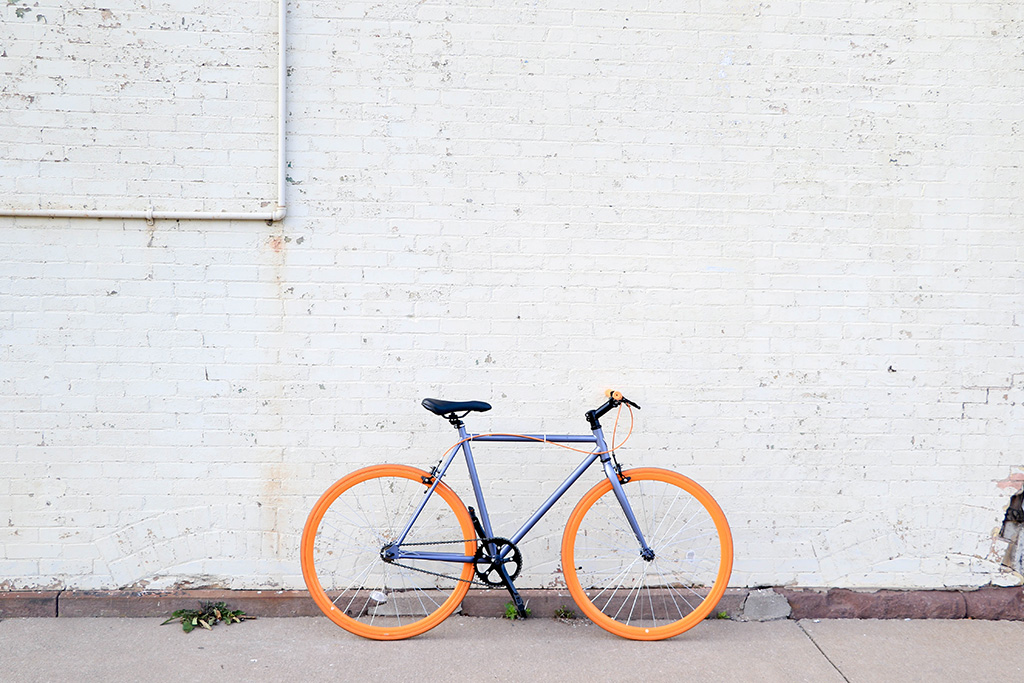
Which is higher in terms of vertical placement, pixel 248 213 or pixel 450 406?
pixel 248 213

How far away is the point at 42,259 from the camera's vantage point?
12.0ft

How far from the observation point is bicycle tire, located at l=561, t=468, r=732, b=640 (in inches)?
151

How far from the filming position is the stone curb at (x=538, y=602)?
12.2 feet

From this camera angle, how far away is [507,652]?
3.46m

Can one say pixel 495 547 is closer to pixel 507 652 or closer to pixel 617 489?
pixel 507 652

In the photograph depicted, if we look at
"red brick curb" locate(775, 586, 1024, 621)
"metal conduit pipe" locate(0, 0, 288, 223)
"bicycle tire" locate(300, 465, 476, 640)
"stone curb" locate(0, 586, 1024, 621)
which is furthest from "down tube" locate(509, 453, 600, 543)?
"metal conduit pipe" locate(0, 0, 288, 223)

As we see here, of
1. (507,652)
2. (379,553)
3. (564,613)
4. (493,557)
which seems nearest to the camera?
(507,652)

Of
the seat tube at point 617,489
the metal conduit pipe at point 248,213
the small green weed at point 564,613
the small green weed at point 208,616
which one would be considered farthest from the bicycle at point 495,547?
the metal conduit pipe at point 248,213

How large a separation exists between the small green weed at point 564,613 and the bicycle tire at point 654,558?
13 centimetres

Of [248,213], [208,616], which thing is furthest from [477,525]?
[248,213]

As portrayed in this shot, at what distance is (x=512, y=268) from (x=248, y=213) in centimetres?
132

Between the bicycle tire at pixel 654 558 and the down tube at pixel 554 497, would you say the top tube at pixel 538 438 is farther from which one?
the bicycle tire at pixel 654 558

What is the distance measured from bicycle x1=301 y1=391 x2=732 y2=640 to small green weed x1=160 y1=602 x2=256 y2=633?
44 centimetres

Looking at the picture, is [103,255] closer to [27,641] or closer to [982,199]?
[27,641]
